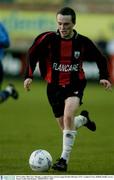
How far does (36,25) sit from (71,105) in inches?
819

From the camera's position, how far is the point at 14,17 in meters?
30.8

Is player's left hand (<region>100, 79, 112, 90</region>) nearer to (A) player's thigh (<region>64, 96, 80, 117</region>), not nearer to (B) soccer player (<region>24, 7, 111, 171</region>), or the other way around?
(B) soccer player (<region>24, 7, 111, 171</region>)

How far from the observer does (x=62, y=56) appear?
10.5m

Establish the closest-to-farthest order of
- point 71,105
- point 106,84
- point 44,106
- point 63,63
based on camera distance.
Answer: point 71,105, point 106,84, point 63,63, point 44,106

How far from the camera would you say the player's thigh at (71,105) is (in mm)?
10098

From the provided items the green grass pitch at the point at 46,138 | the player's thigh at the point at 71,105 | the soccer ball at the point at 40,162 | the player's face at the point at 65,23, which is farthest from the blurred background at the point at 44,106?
the player's face at the point at 65,23

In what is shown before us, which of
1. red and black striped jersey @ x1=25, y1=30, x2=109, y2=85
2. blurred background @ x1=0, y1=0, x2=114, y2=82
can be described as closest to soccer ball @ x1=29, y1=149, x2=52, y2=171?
red and black striped jersey @ x1=25, y1=30, x2=109, y2=85

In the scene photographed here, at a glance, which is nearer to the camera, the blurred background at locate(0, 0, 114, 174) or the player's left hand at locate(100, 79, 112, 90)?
the player's left hand at locate(100, 79, 112, 90)

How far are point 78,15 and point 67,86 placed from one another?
2043 centimetres

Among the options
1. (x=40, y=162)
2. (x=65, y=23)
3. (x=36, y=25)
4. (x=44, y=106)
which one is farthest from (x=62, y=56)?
(x=36, y=25)

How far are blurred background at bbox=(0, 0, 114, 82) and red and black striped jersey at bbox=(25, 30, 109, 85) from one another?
1948 centimetres

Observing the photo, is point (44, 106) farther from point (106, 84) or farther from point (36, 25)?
point (106, 84)

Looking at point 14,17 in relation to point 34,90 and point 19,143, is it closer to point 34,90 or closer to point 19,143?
point 34,90

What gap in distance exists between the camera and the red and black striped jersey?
1044 centimetres
